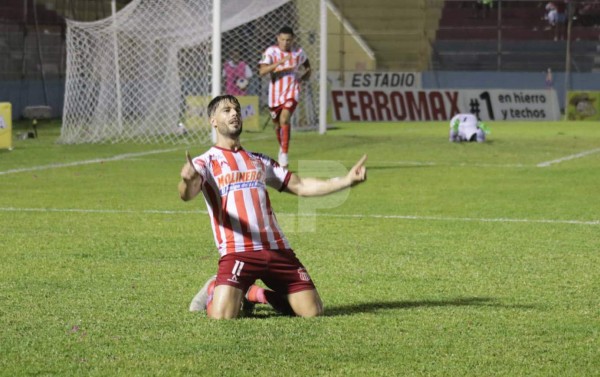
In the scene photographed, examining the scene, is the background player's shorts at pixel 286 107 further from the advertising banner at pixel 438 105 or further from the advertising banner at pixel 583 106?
the advertising banner at pixel 583 106

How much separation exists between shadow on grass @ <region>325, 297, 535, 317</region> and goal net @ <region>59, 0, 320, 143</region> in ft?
53.7

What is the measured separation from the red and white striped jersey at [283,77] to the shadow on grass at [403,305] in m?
10.8

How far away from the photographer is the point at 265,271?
7383mm

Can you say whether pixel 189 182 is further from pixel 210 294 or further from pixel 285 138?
pixel 285 138

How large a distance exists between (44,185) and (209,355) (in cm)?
1002

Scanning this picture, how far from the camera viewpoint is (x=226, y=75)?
108 ft

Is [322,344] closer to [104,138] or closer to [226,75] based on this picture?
[104,138]

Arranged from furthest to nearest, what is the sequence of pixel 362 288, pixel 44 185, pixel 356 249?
pixel 44 185 → pixel 356 249 → pixel 362 288

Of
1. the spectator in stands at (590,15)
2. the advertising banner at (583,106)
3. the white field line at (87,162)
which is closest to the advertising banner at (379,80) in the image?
the advertising banner at (583,106)

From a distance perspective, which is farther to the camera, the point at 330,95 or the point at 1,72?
the point at 330,95

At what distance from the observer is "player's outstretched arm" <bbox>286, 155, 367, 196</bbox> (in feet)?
22.6

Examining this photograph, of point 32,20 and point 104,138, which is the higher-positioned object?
point 32,20

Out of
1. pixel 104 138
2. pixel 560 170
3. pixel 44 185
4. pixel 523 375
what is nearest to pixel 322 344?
pixel 523 375

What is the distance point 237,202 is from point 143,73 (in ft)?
58.3
